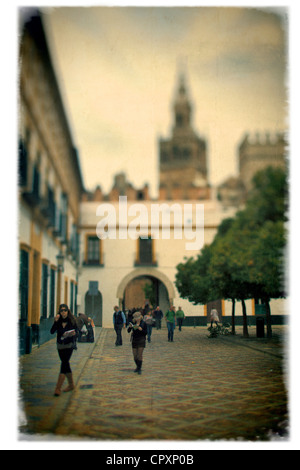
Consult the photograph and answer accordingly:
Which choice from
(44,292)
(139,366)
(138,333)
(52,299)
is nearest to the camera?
(138,333)

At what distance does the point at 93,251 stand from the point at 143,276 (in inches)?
53.7

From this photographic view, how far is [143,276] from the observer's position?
34.2 feet

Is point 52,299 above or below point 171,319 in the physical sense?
above

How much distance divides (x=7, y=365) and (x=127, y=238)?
398 centimetres

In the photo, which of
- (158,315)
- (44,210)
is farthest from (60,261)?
(158,315)

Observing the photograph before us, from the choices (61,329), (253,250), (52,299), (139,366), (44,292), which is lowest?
(139,366)

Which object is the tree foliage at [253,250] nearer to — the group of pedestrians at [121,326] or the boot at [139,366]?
the group of pedestrians at [121,326]

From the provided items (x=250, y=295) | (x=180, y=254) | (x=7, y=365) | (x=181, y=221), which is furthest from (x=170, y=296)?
(x=7, y=365)

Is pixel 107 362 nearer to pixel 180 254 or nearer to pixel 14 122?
pixel 180 254

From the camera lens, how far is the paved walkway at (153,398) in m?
5.51

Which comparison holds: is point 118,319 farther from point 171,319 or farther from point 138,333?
point 171,319

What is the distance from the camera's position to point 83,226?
10602 millimetres

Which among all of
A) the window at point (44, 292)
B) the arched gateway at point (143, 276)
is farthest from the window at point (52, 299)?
the arched gateway at point (143, 276)

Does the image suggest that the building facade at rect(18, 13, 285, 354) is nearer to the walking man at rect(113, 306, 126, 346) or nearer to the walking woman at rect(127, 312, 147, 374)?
the walking man at rect(113, 306, 126, 346)
